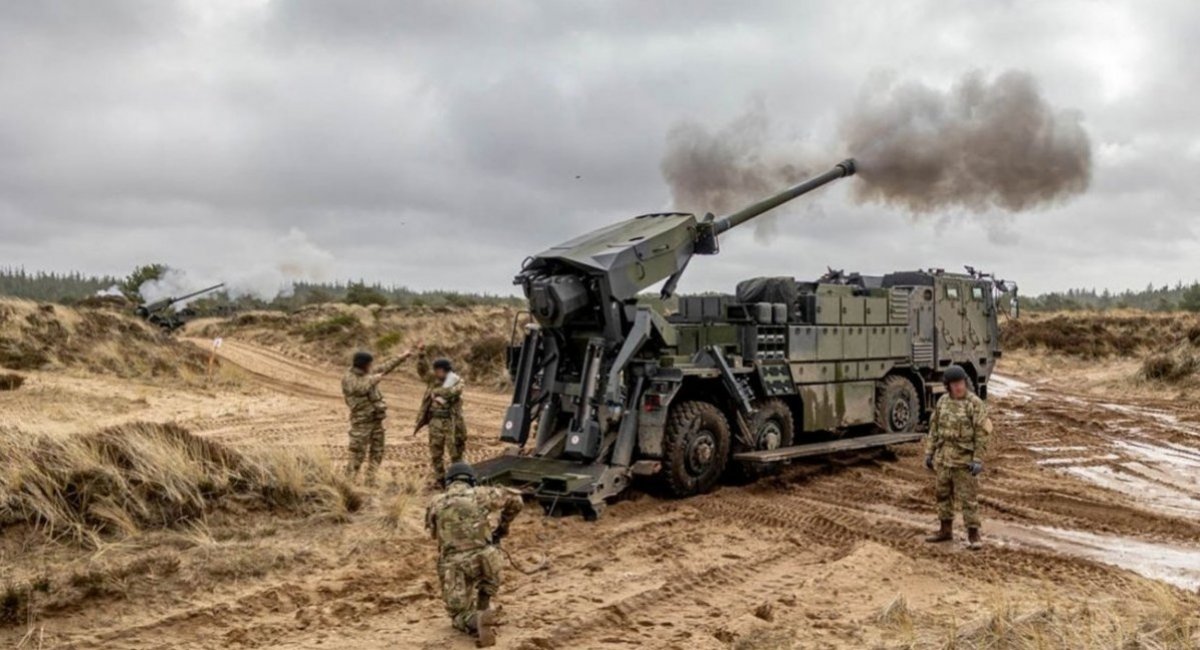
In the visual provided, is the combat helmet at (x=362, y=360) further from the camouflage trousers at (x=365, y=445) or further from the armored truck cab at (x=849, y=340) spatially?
the armored truck cab at (x=849, y=340)

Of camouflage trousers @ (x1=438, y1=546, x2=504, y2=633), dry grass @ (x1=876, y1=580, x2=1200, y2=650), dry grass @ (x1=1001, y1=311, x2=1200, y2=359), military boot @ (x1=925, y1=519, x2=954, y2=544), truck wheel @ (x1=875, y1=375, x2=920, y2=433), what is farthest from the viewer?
dry grass @ (x1=1001, y1=311, x2=1200, y2=359)

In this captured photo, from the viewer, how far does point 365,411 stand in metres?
10.7

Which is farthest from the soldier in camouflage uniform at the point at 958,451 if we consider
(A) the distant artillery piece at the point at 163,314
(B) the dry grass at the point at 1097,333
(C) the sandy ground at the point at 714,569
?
(A) the distant artillery piece at the point at 163,314

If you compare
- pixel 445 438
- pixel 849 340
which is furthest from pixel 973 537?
pixel 445 438

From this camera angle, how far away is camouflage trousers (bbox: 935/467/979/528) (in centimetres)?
859

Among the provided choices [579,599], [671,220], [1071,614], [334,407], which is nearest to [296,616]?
[579,599]

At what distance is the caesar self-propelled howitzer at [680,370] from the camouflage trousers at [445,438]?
364 millimetres

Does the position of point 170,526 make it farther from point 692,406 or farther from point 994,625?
point 994,625

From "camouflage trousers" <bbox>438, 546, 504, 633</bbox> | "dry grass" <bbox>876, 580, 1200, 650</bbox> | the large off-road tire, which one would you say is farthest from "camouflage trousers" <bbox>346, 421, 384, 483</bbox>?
"dry grass" <bbox>876, 580, 1200, 650</bbox>

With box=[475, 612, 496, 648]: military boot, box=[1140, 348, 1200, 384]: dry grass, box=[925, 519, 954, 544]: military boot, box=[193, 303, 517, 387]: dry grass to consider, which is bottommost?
box=[475, 612, 496, 648]: military boot

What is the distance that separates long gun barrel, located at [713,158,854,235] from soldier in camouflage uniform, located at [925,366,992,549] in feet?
12.9

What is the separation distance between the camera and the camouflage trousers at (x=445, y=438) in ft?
35.2

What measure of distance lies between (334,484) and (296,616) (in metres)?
2.97

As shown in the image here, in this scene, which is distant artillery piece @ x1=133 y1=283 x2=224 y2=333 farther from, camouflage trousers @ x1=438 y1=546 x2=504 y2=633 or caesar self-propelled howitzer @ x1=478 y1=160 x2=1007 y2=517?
camouflage trousers @ x1=438 y1=546 x2=504 y2=633
